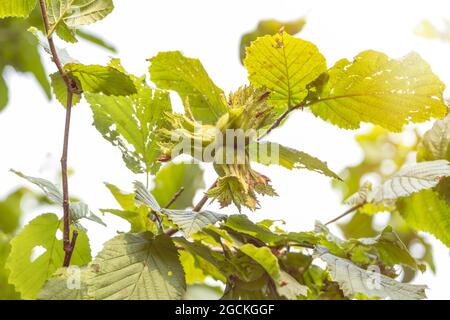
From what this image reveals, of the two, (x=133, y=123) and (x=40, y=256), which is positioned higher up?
(x=133, y=123)

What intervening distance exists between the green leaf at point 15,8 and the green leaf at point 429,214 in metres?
0.80

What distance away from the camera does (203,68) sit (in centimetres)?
88

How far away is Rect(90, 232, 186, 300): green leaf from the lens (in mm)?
712

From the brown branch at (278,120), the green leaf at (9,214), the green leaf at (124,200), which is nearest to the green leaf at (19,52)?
the green leaf at (9,214)

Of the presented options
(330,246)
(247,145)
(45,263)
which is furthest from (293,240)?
(45,263)

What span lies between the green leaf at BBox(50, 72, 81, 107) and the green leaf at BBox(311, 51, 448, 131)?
0.39m

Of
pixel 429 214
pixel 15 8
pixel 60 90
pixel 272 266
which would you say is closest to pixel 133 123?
pixel 60 90

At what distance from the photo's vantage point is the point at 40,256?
100 centimetres

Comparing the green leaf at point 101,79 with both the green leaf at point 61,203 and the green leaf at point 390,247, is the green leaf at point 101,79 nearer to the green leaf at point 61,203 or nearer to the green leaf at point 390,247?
the green leaf at point 61,203

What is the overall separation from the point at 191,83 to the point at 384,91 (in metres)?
0.31

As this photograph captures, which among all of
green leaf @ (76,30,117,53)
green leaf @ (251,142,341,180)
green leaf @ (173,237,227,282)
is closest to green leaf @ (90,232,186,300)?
green leaf @ (173,237,227,282)

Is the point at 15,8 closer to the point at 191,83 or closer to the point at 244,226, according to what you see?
the point at 191,83

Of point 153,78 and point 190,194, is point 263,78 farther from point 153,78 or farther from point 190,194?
point 190,194

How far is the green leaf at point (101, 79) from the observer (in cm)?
84
